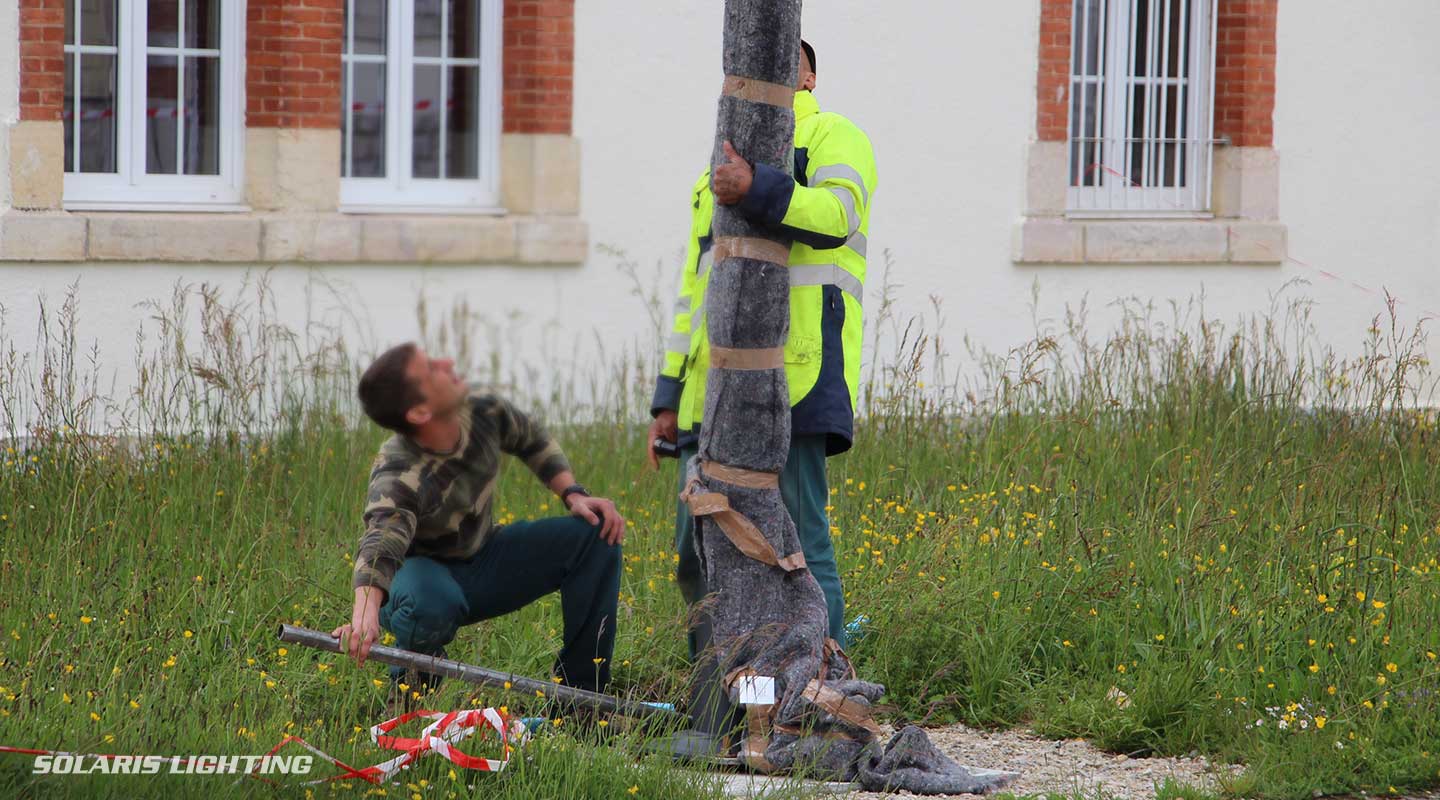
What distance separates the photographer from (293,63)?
2.34 meters

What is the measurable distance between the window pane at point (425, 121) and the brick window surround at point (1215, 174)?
814 centimetres

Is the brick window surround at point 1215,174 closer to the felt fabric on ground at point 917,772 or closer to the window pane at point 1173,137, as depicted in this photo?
the window pane at point 1173,137

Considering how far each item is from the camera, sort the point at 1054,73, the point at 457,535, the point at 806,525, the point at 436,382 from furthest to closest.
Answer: the point at 1054,73, the point at 806,525, the point at 457,535, the point at 436,382

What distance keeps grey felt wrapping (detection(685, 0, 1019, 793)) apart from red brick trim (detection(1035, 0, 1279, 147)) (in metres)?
6.47

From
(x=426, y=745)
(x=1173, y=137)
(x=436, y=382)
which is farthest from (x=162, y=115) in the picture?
(x=1173, y=137)

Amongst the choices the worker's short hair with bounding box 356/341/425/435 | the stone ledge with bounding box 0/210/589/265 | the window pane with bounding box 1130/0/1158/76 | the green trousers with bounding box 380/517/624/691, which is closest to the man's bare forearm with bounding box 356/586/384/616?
the green trousers with bounding box 380/517/624/691

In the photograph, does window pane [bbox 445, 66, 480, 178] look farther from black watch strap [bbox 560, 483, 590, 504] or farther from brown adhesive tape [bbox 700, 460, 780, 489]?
brown adhesive tape [bbox 700, 460, 780, 489]

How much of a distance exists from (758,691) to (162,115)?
2.19 metres

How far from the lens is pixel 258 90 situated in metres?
2.21

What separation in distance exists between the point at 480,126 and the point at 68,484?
3.67 meters

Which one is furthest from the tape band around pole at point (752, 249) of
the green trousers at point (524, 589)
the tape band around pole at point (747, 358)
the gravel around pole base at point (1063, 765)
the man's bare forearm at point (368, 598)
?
the gravel around pole base at point (1063, 765)

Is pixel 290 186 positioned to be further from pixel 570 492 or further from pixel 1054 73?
pixel 1054 73

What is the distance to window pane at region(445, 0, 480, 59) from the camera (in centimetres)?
241

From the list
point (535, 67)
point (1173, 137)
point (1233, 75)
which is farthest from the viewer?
point (1173, 137)
